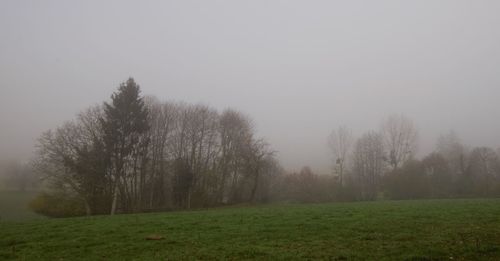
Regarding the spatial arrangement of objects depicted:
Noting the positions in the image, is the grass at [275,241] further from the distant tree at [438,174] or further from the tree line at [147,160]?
the distant tree at [438,174]

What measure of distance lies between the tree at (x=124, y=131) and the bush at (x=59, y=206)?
450 cm

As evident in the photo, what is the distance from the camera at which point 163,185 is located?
46156mm

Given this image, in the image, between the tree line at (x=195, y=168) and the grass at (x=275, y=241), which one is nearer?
the grass at (x=275, y=241)

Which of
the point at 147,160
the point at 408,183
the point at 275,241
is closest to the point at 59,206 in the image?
the point at 147,160

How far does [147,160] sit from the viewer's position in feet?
141

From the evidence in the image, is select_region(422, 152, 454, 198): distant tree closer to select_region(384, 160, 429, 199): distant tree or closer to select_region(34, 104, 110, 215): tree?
select_region(384, 160, 429, 199): distant tree

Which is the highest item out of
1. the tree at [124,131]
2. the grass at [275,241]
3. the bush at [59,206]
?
the tree at [124,131]

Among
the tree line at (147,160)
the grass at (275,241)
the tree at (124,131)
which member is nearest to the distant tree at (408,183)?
the tree line at (147,160)

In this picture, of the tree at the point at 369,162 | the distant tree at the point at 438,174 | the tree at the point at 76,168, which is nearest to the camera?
the tree at the point at 76,168

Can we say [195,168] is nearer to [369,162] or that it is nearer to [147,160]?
[147,160]

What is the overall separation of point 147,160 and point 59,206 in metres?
11.5

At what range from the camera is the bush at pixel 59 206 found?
121 feet

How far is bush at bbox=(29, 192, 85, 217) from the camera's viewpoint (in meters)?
36.9

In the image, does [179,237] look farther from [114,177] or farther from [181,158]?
[181,158]
